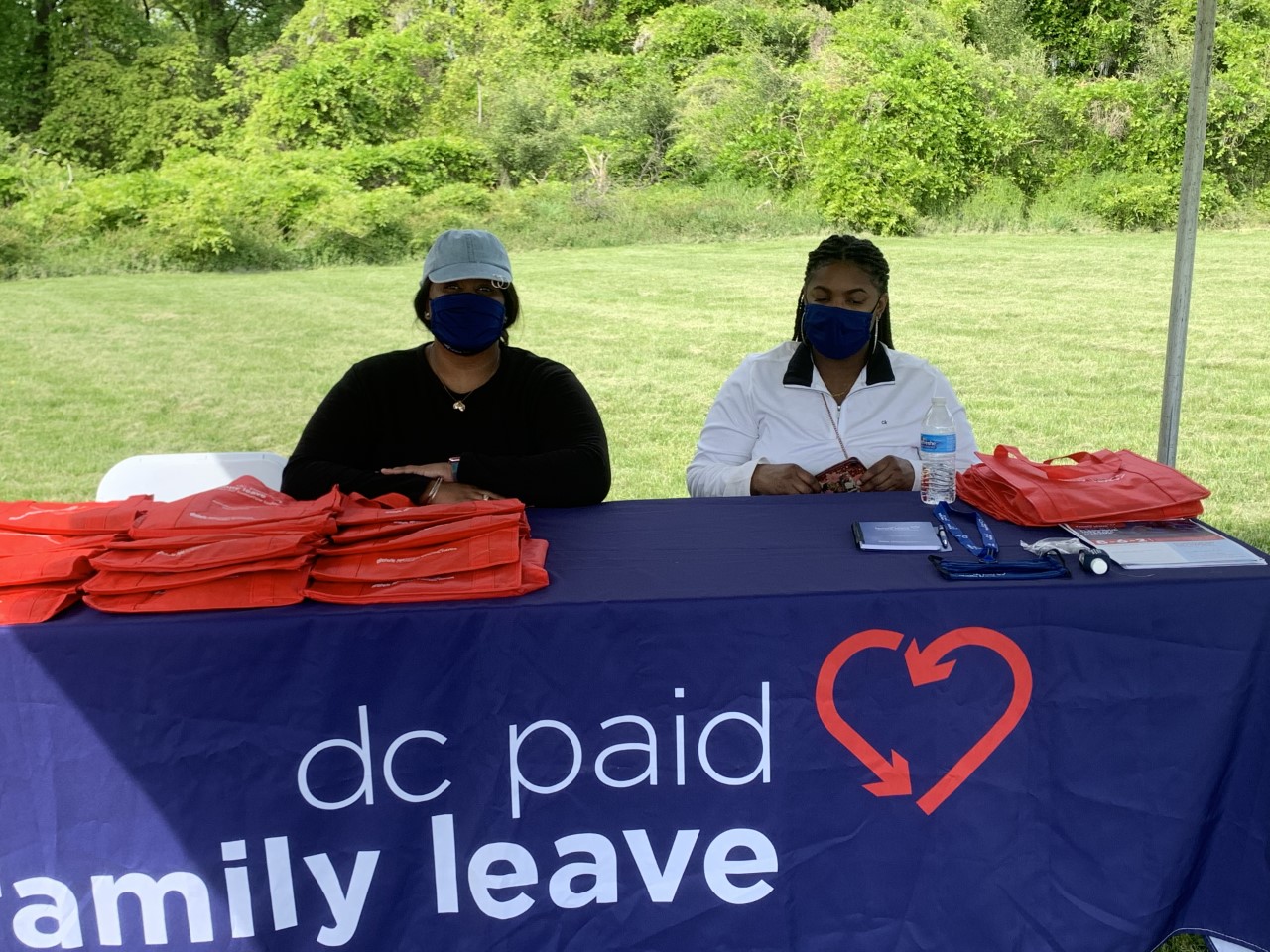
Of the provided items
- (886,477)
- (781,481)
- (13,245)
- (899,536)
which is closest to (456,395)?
(781,481)

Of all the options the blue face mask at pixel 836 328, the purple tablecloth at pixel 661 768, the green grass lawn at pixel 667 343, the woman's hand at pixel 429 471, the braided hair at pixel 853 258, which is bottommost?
the green grass lawn at pixel 667 343

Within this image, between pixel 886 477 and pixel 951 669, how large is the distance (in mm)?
904

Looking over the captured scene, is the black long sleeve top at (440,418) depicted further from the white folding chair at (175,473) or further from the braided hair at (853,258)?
the braided hair at (853,258)

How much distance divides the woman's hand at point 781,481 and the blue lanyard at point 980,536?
433 millimetres

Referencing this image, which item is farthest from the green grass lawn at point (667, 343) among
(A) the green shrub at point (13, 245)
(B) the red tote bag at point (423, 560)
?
(B) the red tote bag at point (423, 560)

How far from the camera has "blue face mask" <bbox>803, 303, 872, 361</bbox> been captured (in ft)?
9.16

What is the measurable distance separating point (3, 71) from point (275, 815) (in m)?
15.4

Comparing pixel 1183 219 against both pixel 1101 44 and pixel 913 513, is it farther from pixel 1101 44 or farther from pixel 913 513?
pixel 1101 44

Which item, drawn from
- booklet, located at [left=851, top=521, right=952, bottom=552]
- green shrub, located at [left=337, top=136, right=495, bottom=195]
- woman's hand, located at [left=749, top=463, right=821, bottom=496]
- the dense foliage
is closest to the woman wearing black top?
woman's hand, located at [left=749, top=463, right=821, bottom=496]

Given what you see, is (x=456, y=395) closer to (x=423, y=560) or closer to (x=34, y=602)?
(x=423, y=560)

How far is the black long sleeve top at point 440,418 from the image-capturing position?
2660mm

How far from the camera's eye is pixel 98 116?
1612cm

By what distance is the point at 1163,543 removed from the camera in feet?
6.79

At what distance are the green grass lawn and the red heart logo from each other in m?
2.24
